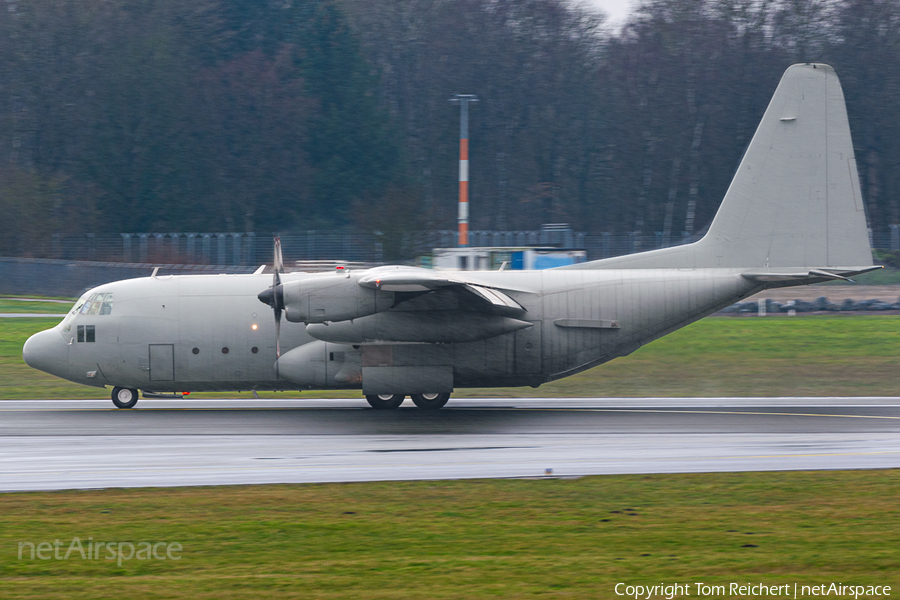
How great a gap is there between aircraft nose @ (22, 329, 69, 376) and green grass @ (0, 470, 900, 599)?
850 centimetres

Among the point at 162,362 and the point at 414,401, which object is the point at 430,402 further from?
the point at 162,362

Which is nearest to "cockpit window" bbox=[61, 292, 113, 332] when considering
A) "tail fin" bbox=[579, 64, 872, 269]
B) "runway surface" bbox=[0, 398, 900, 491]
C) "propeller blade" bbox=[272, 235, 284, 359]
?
"runway surface" bbox=[0, 398, 900, 491]

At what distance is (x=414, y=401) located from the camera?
19.0 meters

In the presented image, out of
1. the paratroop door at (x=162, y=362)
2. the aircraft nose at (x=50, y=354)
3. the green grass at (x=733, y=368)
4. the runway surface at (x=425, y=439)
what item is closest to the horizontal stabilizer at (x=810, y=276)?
the runway surface at (x=425, y=439)

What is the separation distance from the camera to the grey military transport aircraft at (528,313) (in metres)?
18.2

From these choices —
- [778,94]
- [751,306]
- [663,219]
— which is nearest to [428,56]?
[663,219]

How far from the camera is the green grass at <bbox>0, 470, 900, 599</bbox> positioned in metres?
7.81

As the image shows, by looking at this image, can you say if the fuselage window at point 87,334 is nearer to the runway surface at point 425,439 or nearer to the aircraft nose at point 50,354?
the aircraft nose at point 50,354

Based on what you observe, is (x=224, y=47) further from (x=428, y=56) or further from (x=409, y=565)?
(x=409, y=565)

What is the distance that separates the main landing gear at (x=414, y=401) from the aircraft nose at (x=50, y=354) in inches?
261

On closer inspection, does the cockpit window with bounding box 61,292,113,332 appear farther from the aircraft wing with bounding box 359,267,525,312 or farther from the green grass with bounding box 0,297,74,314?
the green grass with bounding box 0,297,74,314

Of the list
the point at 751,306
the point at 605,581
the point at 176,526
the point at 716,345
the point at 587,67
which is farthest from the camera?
the point at 587,67

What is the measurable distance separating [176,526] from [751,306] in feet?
89.0

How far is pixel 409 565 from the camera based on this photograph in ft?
27.5
